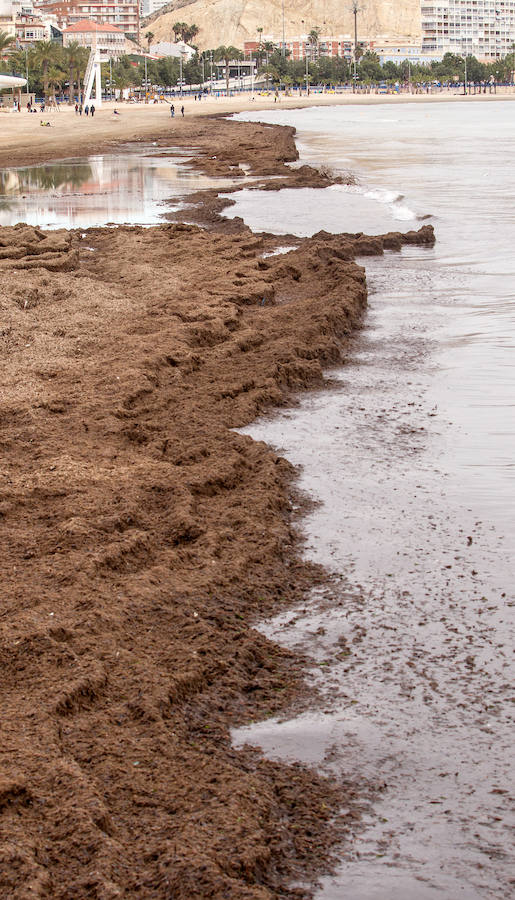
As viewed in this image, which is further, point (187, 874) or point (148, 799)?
point (148, 799)

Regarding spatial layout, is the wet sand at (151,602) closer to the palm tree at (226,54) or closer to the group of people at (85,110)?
the group of people at (85,110)

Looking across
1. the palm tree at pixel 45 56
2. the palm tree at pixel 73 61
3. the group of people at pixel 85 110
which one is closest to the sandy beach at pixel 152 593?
the group of people at pixel 85 110

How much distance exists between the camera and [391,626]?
5086 mm

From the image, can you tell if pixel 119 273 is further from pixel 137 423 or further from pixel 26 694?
pixel 26 694

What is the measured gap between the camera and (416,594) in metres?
5.41

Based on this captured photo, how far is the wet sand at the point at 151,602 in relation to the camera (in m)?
3.44

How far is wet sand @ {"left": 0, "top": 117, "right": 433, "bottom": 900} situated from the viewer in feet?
11.3

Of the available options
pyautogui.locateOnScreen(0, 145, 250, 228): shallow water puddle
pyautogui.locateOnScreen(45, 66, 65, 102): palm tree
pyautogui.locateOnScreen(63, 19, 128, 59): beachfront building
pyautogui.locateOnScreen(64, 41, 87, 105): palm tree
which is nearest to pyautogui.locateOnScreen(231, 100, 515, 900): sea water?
pyautogui.locateOnScreen(0, 145, 250, 228): shallow water puddle

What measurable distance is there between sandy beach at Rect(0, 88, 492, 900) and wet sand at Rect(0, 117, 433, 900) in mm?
11

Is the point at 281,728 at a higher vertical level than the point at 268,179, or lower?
lower

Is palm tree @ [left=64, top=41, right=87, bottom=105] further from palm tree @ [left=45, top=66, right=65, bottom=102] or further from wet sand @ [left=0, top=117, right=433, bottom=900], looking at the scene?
wet sand @ [left=0, top=117, right=433, bottom=900]

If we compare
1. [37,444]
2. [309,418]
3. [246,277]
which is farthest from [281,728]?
[246,277]

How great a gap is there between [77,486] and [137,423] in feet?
4.81

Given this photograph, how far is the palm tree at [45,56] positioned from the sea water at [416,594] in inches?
3799
